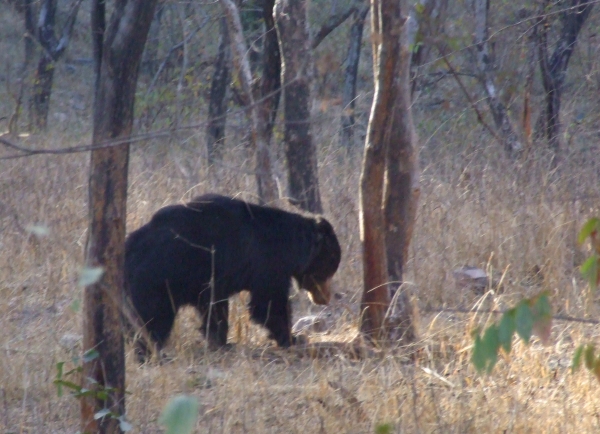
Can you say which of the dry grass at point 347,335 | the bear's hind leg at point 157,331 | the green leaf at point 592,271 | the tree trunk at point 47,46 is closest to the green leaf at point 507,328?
the green leaf at point 592,271

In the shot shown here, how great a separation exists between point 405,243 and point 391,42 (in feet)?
3.93

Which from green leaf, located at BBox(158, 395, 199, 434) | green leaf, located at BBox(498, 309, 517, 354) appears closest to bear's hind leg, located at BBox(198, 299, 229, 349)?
green leaf, located at BBox(498, 309, 517, 354)

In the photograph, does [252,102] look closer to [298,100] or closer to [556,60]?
[298,100]

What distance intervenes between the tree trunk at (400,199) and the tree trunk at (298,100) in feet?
4.31

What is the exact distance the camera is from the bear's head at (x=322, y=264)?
206 inches

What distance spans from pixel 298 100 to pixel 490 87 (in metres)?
3.82

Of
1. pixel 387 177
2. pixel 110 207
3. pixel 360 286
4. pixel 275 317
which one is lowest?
pixel 275 317

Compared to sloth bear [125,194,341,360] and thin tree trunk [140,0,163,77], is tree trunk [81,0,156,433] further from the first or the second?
thin tree trunk [140,0,163,77]

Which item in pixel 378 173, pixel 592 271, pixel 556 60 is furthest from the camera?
pixel 556 60

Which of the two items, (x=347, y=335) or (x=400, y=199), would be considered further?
(x=347, y=335)

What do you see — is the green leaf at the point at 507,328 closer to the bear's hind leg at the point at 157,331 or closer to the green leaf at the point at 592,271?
the green leaf at the point at 592,271

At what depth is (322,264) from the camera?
5.37 meters

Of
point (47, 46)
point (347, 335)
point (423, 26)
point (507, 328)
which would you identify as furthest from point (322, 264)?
point (47, 46)

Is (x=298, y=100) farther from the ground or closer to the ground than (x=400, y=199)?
farther from the ground
